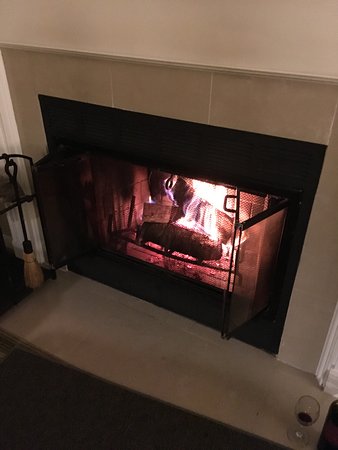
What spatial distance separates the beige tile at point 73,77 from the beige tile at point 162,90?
0.05 meters

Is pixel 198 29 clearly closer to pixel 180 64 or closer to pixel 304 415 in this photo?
pixel 180 64

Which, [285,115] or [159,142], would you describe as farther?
[159,142]

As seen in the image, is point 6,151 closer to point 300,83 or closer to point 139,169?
point 139,169

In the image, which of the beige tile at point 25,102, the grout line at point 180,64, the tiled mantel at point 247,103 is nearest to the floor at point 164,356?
the tiled mantel at point 247,103

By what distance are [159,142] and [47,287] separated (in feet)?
3.30

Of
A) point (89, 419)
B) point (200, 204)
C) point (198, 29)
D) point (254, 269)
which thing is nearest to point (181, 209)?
point (200, 204)

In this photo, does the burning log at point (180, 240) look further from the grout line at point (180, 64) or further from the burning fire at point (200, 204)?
the grout line at point (180, 64)

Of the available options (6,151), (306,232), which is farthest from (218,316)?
(6,151)

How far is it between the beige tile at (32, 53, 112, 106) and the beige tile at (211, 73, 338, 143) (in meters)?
0.45

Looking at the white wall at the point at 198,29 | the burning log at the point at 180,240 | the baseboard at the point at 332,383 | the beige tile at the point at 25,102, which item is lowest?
the baseboard at the point at 332,383

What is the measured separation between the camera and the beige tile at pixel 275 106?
112cm

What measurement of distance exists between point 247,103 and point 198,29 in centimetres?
26

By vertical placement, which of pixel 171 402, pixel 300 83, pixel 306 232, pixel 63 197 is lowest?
pixel 171 402

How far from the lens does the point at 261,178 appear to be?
133 cm
